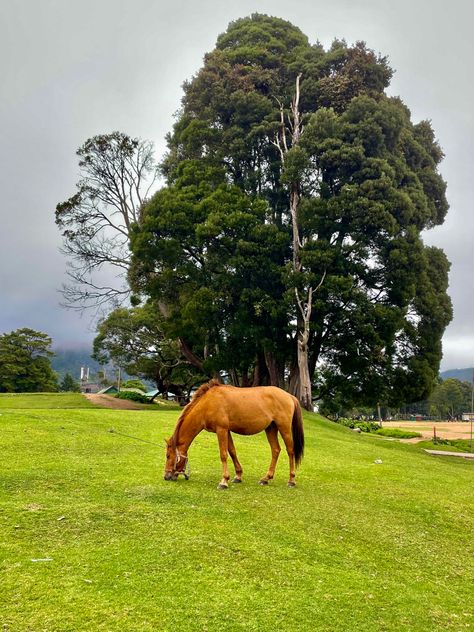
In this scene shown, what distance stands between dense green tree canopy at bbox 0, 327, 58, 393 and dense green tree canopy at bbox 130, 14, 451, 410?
1024 inches

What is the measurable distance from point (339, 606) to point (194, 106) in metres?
29.2

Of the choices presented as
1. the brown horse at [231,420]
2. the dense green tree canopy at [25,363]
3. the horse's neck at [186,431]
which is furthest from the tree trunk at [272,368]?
the dense green tree canopy at [25,363]

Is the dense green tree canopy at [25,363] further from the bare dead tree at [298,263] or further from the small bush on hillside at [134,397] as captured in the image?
the bare dead tree at [298,263]

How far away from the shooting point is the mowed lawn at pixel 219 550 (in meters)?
3.69

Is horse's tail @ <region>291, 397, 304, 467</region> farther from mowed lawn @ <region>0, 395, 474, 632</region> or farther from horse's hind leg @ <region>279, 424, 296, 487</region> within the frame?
mowed lawn @ <region>0, 395, 474, 632</region>

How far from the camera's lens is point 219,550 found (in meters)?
4.82

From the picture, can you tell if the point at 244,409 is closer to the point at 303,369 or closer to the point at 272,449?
the point at 272,449

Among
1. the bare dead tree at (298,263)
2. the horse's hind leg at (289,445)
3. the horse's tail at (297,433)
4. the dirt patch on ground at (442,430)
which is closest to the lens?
the horse's hind leg at (289,445)

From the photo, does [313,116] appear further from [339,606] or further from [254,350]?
[339,606]

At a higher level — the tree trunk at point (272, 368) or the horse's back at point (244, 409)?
the tree trunk at point (272, 368)

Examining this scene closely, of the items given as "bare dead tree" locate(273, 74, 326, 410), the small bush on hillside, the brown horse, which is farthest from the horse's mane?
the small bush on hillside

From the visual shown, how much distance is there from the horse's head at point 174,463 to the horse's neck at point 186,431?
95 mm

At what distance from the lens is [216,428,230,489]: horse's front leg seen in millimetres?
7276

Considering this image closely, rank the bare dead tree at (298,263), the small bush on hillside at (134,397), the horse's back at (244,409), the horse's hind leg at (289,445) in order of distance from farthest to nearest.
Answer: the small bush on hillside at (134,397) < the bare dead tree at (298,263) < the horse's hind leg at (289,445) < the horse's back at (244,409)
